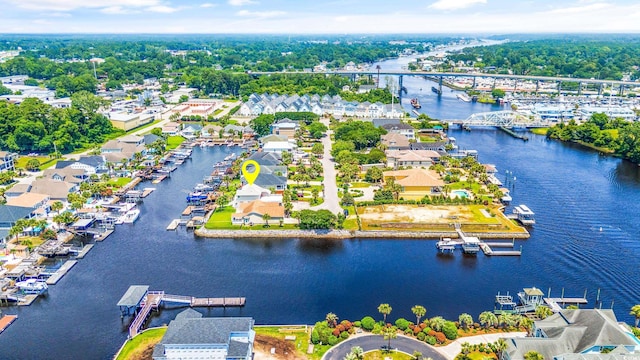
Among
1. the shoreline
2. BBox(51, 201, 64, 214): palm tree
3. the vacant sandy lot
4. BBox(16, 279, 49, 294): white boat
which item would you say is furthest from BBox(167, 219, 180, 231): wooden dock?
the vacant sandy lot

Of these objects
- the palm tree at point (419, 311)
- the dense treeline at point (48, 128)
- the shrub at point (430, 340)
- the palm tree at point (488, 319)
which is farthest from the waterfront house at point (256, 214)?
the dense treeline at point (48, 128)

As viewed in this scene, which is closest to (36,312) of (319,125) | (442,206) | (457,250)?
(457,250)

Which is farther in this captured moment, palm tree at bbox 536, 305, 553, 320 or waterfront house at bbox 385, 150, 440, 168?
waterfront house at bbox 385, 150, 440, 168

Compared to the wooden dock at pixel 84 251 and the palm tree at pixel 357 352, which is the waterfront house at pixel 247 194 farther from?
the palm tree at pixel 357 352

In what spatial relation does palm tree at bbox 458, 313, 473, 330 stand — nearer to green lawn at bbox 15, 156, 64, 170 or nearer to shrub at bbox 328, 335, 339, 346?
shrub at bbox 328, 335, 339, 346

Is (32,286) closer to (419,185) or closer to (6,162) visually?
(6,162)

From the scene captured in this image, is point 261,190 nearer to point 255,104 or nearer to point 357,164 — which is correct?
point 357,164
